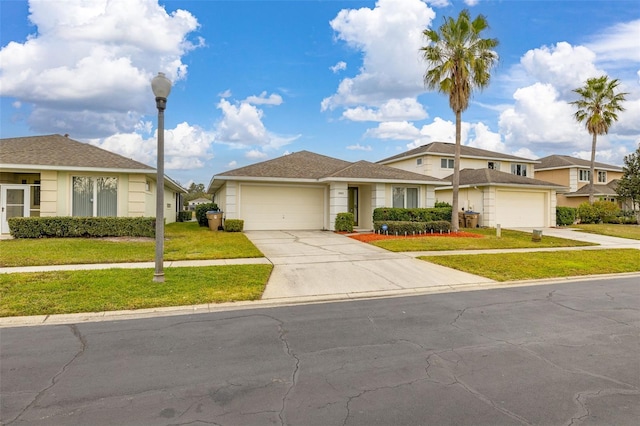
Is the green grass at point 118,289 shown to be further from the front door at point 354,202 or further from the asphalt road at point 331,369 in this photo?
the front door at point 354,202

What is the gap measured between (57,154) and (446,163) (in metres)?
27.4

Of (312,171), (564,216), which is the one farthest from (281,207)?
(564,216)

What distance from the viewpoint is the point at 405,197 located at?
71.8ft

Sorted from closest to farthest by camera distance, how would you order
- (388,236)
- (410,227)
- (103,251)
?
(103,251), (388,236), (410,227)

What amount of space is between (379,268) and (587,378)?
259 inches

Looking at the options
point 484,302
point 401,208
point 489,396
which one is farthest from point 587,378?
point 401,208

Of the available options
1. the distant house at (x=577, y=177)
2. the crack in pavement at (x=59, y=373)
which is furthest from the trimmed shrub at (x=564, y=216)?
the crack in pavement at (x=59, y=373)

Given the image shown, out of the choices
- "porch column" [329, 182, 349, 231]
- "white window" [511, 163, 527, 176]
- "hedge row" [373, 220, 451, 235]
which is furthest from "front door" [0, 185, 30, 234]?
"white window" [511, 163, 527, 176]

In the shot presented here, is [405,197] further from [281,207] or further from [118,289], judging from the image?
[118,289]

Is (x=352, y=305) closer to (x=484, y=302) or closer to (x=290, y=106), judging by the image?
(x=484, y=302)

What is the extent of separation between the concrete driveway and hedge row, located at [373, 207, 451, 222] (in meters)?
6.37

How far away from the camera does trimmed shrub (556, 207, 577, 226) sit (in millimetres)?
Answer: 26281

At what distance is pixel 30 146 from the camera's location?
17.3 meters

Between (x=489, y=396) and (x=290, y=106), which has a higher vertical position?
(x=290, y=106)
